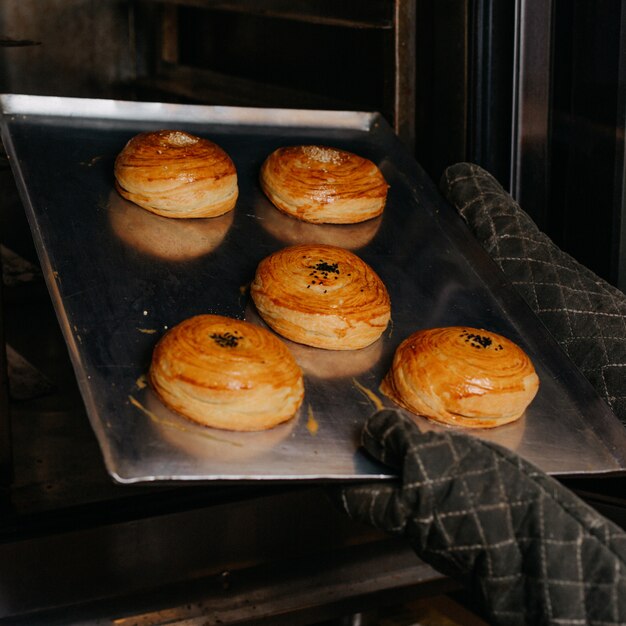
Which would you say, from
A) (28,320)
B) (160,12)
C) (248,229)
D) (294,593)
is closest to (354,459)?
(294,593)

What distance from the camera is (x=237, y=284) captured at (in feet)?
5.07

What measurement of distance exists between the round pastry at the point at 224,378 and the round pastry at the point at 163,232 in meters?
0.30

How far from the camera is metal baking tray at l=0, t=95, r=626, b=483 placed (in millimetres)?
1201

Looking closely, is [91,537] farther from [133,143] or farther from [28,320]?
[28,320]

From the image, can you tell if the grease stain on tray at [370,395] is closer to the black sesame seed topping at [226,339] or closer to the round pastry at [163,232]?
the black sesame seed topping at [226,339]

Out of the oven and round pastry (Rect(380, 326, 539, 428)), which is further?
the oven

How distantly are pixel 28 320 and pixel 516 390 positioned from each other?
1.73m

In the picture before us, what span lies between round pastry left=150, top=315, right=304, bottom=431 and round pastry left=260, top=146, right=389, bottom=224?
1.62 feet

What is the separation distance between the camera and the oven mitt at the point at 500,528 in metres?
1.04

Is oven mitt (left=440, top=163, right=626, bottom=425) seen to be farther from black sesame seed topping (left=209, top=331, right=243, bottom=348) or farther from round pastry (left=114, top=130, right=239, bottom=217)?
black sesame seed topping (left=209, top=331, right=243, bottom=348)

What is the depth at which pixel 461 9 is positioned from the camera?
6.01 ft

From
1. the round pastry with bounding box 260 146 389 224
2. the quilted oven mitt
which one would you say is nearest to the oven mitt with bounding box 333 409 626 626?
the quilted oven mitt

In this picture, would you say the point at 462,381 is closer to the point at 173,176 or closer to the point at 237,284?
the point at 237,284

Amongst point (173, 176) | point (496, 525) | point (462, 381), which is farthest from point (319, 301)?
point (496, 525)
